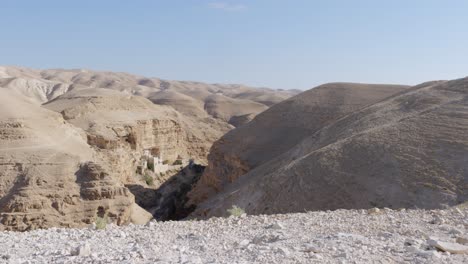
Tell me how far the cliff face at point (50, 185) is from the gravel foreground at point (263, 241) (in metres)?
10.0

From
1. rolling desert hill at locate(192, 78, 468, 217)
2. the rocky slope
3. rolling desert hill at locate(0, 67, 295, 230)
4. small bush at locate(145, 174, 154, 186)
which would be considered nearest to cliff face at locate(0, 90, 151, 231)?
rolling desert hill at locate(0, 67, 295, 230)

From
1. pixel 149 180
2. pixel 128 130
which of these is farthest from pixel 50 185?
pixel 128 130

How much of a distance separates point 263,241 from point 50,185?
13013 millimetres

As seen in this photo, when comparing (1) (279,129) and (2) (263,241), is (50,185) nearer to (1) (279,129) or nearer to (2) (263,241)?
(2) (263,241)

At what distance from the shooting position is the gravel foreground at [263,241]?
4.98 metres

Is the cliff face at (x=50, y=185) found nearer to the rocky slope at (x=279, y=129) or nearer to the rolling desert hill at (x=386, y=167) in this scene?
the rolling desert hill at (x=386, y=167)

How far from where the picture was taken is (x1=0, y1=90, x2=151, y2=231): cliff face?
15953 millimetres

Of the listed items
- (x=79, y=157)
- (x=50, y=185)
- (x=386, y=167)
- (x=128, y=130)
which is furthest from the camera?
(x=128, y=130)

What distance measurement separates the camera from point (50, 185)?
16797mm

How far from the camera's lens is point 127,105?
126ft

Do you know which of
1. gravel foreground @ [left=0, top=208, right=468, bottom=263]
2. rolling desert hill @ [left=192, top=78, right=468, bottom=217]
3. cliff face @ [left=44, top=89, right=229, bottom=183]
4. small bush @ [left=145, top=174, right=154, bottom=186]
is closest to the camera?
gravel foreground @ [left=0, top=208, right=468, bottom=263]

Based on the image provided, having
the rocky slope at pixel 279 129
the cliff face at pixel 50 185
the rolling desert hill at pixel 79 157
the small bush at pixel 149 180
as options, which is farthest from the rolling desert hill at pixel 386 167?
the small bush at pixel 149 180

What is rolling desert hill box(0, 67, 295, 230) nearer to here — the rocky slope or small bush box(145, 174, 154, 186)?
small bush box(145, 174, 154, 186)

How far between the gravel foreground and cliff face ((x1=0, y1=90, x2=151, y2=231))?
10010 mm
